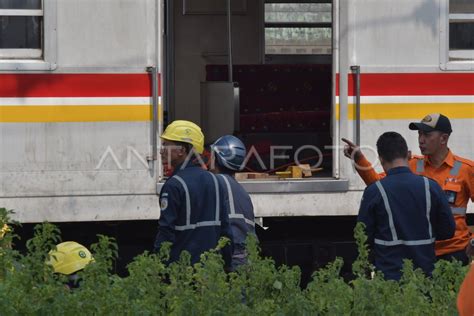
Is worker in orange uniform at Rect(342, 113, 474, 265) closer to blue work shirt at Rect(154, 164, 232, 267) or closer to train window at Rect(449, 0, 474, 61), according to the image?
blue work shirt at Rect(154, 164, 232, 267)

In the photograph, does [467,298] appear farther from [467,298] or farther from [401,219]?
[401,219]

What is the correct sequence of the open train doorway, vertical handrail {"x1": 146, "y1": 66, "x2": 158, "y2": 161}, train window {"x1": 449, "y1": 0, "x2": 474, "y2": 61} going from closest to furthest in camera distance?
1. vertical handrail {"x1": 146, "y1": 66, "x2": 158, "y2": 161}
2. train window {"x1": 449, "y1": 0, "x2": 474, "y2": 61}
3. the open train doorway

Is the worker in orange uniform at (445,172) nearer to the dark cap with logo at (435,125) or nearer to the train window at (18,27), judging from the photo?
the dark cap with logo at (435,125)

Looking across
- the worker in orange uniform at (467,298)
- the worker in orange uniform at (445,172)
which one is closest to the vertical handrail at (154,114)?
the worker in orange uniform at (445,172)

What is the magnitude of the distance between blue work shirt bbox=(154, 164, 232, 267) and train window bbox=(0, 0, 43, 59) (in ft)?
6.37

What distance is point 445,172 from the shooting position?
6.48 m

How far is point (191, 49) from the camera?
10.6 m

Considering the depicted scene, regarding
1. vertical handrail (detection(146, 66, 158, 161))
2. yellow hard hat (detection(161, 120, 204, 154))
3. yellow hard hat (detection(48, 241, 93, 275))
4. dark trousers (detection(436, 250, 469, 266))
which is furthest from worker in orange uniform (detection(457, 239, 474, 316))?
vertical handrail (detection(146, 66, 158, 161))

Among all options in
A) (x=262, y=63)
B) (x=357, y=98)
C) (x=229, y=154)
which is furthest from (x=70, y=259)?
(x=262, y=63)

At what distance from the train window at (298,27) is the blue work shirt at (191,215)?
14.2 feet

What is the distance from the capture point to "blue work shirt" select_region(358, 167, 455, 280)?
5.87 m

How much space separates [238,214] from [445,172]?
1196 millimetres

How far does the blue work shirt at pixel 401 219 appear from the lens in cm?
587

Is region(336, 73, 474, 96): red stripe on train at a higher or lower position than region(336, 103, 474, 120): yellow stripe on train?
higher
